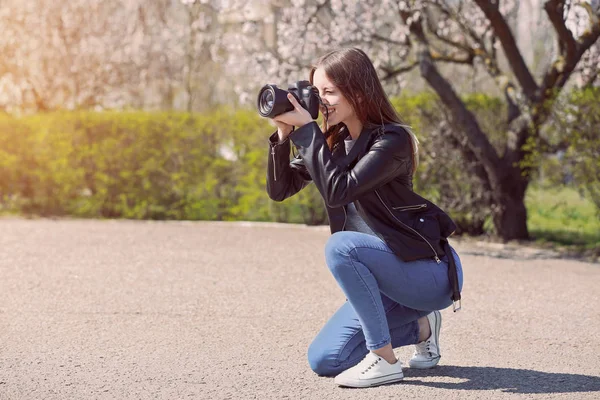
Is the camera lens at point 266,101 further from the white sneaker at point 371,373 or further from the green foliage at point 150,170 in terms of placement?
the green foliage at point 150,170

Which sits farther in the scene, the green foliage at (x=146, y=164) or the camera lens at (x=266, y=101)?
the green foliage at (x=146, y=164)

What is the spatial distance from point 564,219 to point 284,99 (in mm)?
6456

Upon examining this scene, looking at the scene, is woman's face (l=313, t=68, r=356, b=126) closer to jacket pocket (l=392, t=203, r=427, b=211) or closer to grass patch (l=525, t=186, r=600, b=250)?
jacket pocket (l=392, t=203, r=427, b=211)

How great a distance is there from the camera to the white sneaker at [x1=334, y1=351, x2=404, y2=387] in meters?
3.74

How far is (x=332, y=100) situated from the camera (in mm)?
3770

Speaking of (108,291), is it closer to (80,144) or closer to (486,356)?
(486,356)

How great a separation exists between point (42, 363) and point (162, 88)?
18534mm

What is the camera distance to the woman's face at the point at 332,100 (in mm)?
3760

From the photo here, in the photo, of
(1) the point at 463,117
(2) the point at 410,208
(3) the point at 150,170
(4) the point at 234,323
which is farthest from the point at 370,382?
(3) the point at 150,170

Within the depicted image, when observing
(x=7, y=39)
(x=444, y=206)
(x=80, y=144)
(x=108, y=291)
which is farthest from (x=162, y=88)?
(x=108, y=291)

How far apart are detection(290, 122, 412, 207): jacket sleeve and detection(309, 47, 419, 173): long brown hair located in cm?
13

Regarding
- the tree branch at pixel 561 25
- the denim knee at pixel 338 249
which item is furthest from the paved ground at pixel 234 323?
the tree branch at pixel 561 25

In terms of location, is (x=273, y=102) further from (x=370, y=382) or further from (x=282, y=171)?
(x=370, y=382)

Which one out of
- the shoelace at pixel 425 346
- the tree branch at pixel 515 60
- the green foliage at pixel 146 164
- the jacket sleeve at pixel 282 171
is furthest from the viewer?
the green foliage at pixel 146 164
